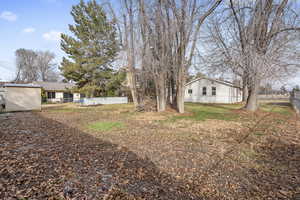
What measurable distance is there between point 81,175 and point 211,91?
22.9 meters

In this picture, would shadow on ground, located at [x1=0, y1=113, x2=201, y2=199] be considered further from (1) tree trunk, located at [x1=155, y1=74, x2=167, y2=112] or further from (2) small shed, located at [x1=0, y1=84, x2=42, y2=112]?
(2) small shed, located at [x1=0, y1=84, x2=42, y2=112]

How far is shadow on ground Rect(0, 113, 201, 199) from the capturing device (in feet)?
7.43

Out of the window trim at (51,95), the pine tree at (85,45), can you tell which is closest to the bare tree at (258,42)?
the pine tree at (85,45)

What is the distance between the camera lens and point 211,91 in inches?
898

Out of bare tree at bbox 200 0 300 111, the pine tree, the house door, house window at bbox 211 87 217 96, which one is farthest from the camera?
the house door

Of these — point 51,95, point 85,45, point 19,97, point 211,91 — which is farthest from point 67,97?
point 211,91

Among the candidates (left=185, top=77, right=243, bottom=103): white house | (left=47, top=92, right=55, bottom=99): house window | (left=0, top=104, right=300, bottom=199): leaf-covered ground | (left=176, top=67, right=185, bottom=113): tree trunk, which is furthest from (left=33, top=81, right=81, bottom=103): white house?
(left=0, top=104, right=300, bottom=199): leaf-covered ground

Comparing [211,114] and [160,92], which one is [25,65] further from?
Answer: [211,114]

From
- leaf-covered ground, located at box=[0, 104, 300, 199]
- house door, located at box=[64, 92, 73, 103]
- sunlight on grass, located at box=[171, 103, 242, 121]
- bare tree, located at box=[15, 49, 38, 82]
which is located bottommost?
leaf-covered ground, located at box=[0, 104, 300, 199]

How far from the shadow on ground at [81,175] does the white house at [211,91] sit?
21.3m

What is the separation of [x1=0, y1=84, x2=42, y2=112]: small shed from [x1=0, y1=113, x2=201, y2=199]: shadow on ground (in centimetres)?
1107

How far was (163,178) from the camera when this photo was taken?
2.73m

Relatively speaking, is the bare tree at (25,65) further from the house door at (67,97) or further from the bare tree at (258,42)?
the bare tree at (258,42)

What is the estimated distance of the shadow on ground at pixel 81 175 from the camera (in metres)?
2.27
